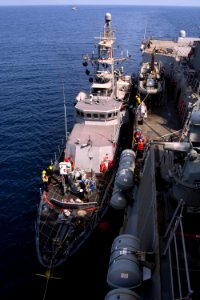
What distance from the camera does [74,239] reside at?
1795 cm

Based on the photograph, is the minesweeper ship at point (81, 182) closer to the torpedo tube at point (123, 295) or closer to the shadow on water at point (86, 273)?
the shadow on water at point (86, 273)

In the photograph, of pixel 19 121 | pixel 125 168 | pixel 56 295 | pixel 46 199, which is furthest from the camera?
pixel 19 121

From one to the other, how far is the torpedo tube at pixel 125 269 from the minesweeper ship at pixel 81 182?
246 inches

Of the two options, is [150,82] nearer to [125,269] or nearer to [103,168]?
[103,168]

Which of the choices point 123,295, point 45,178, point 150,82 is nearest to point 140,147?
point 45,178

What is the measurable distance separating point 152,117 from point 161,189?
45.5 feet

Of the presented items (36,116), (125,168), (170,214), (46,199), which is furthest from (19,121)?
(170,214)

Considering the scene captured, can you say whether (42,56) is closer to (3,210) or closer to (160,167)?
(3,210)

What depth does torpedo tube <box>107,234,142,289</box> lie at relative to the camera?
11180 mm

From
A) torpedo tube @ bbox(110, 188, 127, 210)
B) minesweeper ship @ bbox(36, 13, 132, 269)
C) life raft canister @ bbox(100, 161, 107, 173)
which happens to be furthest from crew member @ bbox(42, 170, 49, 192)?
torpedo tube @ bbox(110, 188, 127, 210)

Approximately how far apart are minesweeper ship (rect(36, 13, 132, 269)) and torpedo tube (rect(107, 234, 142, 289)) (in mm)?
6244

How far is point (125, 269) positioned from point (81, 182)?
10.3 metres

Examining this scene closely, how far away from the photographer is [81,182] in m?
20.9

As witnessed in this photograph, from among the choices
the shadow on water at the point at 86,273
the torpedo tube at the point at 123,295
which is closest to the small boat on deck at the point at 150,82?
the shadow on water at the point at 86,273
